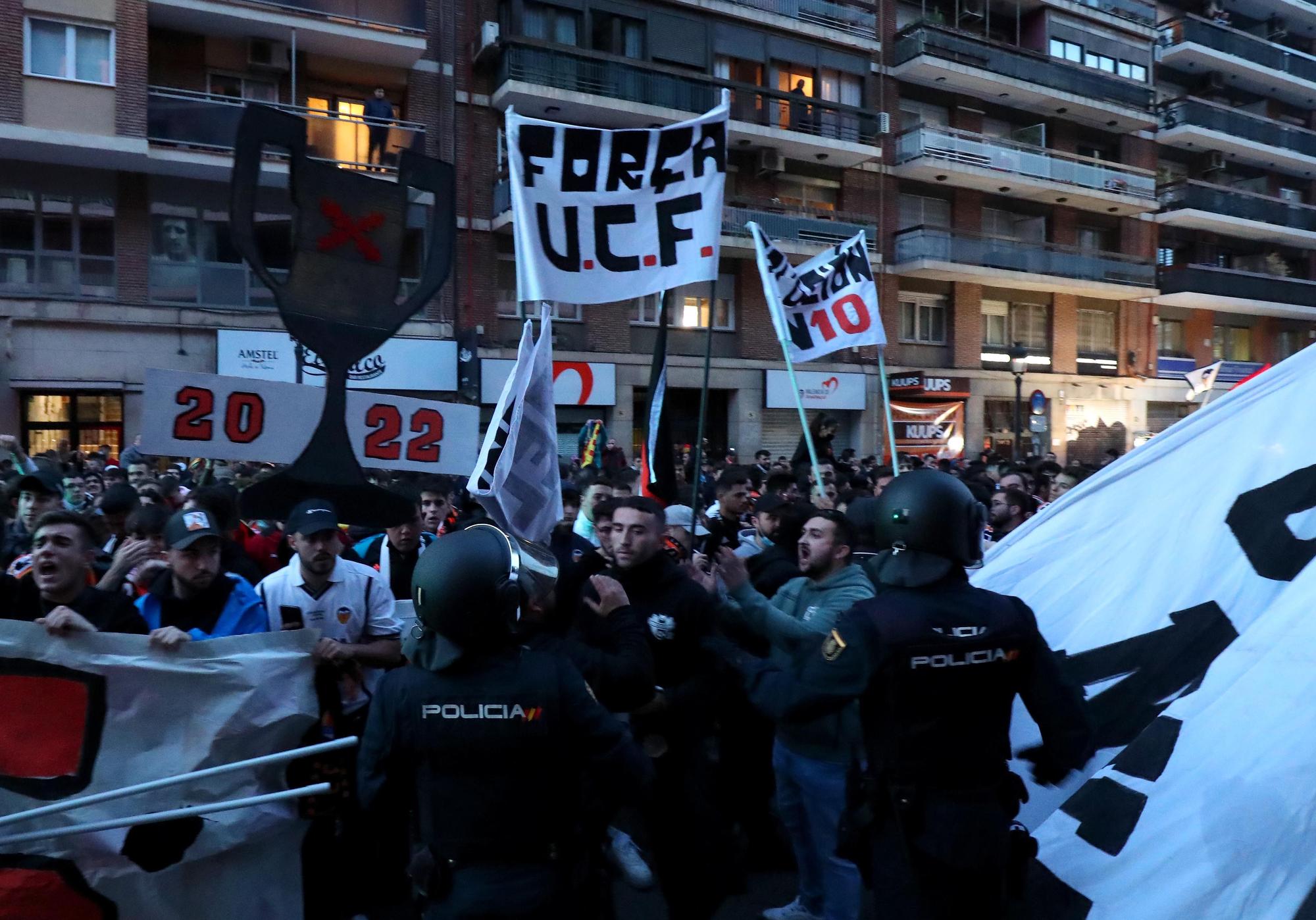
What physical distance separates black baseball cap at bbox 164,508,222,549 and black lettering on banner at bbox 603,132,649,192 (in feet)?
9.07

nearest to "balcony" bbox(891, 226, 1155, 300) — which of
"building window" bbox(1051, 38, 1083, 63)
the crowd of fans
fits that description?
"building window" bbox(1051, 38, 1083, 63)

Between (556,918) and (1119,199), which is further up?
(1119,199)

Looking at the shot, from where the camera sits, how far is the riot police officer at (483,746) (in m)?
2.32

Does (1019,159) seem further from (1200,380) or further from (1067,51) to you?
(1200,380)

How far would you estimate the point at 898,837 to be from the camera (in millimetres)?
2609

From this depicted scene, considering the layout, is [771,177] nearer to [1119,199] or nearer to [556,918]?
[1119,199]

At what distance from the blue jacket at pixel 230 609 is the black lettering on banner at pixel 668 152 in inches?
120

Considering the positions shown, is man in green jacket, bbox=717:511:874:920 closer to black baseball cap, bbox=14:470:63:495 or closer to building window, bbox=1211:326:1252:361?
black baseball cap, bbox=14:470:63:495

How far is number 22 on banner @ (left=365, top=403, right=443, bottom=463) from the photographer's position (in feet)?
13.3

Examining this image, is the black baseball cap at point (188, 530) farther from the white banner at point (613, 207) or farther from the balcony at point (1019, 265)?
the balcony at point (1019, 265)

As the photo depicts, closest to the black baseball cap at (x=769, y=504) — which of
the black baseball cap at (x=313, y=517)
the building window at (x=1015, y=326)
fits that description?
the black baseball cap at (x=313, y=517)

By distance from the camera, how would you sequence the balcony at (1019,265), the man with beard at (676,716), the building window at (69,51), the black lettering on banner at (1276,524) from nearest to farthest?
the black lettering on banner at (1276,524), the man with beard at (676,716), the building window at (69,51), the balcony at (1019,265)

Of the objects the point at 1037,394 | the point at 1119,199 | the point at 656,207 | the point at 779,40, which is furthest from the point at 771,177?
the point at 656,207

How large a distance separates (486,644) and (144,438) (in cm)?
199
